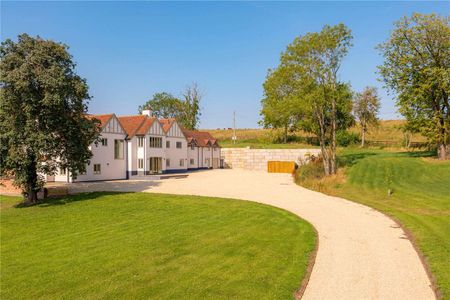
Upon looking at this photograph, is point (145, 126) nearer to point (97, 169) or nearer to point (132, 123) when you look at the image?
point (132, 123)

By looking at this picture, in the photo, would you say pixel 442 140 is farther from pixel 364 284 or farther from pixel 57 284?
pixel 57 284

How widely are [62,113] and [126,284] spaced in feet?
65.2

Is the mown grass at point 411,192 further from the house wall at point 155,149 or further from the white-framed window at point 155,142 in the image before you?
the white-framed window at point 155,142

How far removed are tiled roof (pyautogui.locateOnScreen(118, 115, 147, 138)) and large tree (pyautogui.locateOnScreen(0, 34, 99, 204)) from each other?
58.7 ft

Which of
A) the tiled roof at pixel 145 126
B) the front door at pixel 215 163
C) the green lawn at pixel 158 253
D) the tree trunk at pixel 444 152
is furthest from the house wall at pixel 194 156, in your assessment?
the green lawn at pixel 158 253

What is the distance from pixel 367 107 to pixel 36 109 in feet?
180

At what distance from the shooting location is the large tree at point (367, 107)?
206 feet

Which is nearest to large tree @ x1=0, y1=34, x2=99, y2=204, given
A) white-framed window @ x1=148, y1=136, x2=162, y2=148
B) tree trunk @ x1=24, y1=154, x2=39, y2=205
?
tree trunk @ x1=24, y1=154, x2=39, y2=205

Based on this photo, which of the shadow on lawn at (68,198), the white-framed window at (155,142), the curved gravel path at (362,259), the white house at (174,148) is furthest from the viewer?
the white house at (174,148)

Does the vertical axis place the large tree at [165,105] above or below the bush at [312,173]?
above

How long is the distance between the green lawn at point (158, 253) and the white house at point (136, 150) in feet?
64.3

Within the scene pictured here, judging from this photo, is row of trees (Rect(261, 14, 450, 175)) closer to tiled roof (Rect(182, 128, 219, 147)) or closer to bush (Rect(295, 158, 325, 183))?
bush (Rect(295, 158, 325, 183))

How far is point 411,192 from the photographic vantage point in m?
23.4

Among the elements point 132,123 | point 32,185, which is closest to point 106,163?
point 132,123
